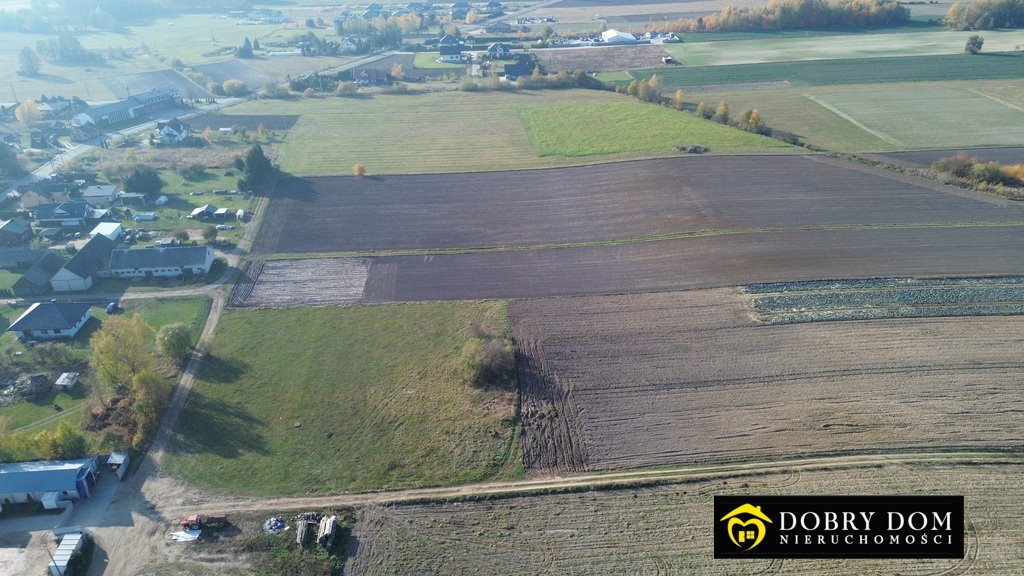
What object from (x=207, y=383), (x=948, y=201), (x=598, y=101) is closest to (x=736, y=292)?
(x=948, y=201)

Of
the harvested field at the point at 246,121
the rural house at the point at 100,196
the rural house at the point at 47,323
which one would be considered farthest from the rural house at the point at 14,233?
the harvested field at the point at 246,121

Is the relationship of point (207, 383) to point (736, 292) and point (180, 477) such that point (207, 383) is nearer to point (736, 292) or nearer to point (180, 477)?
point (180, 477)

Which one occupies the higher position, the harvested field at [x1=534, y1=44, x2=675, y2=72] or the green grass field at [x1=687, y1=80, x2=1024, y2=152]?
the harvested field at [x1=534, y1=44, x2=675, y2=72]

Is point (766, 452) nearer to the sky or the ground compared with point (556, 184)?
nearer to the ground

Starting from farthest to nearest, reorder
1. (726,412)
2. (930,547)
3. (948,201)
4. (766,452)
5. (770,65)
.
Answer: (770,65) < (948,201) < (726,412) < (766,452) < (930,547)

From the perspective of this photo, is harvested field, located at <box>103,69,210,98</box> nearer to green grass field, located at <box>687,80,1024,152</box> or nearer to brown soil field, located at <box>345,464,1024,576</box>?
green grass field, located at <box>687,80,1024,152</box>

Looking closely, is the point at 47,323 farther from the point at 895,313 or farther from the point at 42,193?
the point at 895,313

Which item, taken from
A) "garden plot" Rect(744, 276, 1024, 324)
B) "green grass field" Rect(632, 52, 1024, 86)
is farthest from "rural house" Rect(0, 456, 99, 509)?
"green grass field" Rect(632, 52, 1024, 86)

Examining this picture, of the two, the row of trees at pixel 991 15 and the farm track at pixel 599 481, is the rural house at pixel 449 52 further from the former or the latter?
the farm track at pixel 599 481
